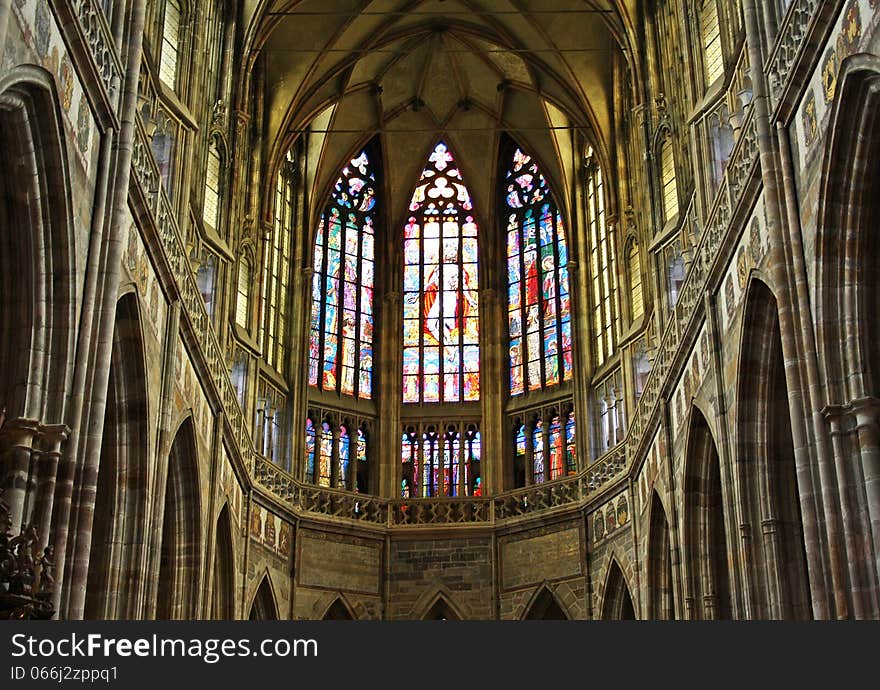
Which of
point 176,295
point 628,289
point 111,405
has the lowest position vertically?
point 111,405

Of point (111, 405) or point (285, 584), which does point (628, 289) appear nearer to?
point (285, 584)

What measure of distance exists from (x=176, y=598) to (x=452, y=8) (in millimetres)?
17439

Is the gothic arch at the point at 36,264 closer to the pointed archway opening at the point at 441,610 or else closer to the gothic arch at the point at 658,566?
the gothic arch at the point at 658,566

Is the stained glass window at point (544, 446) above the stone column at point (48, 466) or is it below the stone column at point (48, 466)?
above

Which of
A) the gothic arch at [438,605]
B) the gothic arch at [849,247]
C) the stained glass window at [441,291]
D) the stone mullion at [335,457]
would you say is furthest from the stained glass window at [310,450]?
the gothic arch at [849,247]

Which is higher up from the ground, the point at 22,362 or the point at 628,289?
the point at 628,289

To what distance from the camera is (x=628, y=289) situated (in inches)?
1163

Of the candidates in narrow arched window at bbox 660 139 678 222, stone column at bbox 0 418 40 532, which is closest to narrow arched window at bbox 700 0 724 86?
narrow arched window at bbox 660 139 678 222

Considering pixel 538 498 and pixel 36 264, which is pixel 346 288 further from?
pixel 36 264

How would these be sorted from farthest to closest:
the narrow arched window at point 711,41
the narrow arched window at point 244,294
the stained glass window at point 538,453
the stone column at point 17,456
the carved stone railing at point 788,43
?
the stained glass window at point 538,453 < the narrow arched window at point 244,294 < the narrow arched window at point 711,41 < the carved stone railing at point 788,43 < the stone column at point 17,456

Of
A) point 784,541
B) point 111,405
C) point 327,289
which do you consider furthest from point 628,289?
point 111,405

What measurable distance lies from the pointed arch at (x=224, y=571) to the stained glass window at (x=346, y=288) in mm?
7938

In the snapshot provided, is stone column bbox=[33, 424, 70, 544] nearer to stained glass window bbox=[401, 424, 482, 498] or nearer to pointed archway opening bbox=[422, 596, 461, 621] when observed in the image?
pointed archway opening bbox=[422, 596, 461, 621]

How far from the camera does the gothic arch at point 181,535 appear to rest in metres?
21.6
